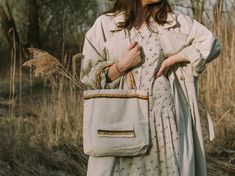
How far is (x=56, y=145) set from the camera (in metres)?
4.54

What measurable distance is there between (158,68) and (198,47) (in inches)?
6.5

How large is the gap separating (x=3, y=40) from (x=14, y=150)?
→ 382 inches

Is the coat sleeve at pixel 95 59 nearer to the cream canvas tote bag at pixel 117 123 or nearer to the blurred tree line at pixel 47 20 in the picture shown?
the cream canvas tote bag at pixel 117 123

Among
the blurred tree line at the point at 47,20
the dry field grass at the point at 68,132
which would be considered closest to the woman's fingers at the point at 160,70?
the dry field grass at the point at 68,132

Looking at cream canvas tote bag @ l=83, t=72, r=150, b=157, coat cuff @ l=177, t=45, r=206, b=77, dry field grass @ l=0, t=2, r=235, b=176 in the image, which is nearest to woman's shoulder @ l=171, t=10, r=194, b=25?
coat cuff @ l=177, t=45, r=206, b=77

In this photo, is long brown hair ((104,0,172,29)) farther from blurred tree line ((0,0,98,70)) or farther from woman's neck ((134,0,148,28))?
blurred tree line ((0,0,98,70))

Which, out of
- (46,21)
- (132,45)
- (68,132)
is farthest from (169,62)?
(46,21)

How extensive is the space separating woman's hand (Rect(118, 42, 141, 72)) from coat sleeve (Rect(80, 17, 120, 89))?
0.06 m

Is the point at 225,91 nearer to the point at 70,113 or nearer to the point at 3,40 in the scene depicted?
the point at 70,113

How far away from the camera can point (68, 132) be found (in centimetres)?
479

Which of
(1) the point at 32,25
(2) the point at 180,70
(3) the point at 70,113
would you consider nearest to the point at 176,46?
(2) the point at 180,70

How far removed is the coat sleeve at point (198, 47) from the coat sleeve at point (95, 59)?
28 centimetres

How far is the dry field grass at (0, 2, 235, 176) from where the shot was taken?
414cm

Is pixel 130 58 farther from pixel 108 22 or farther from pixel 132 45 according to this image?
pixel 108 22
